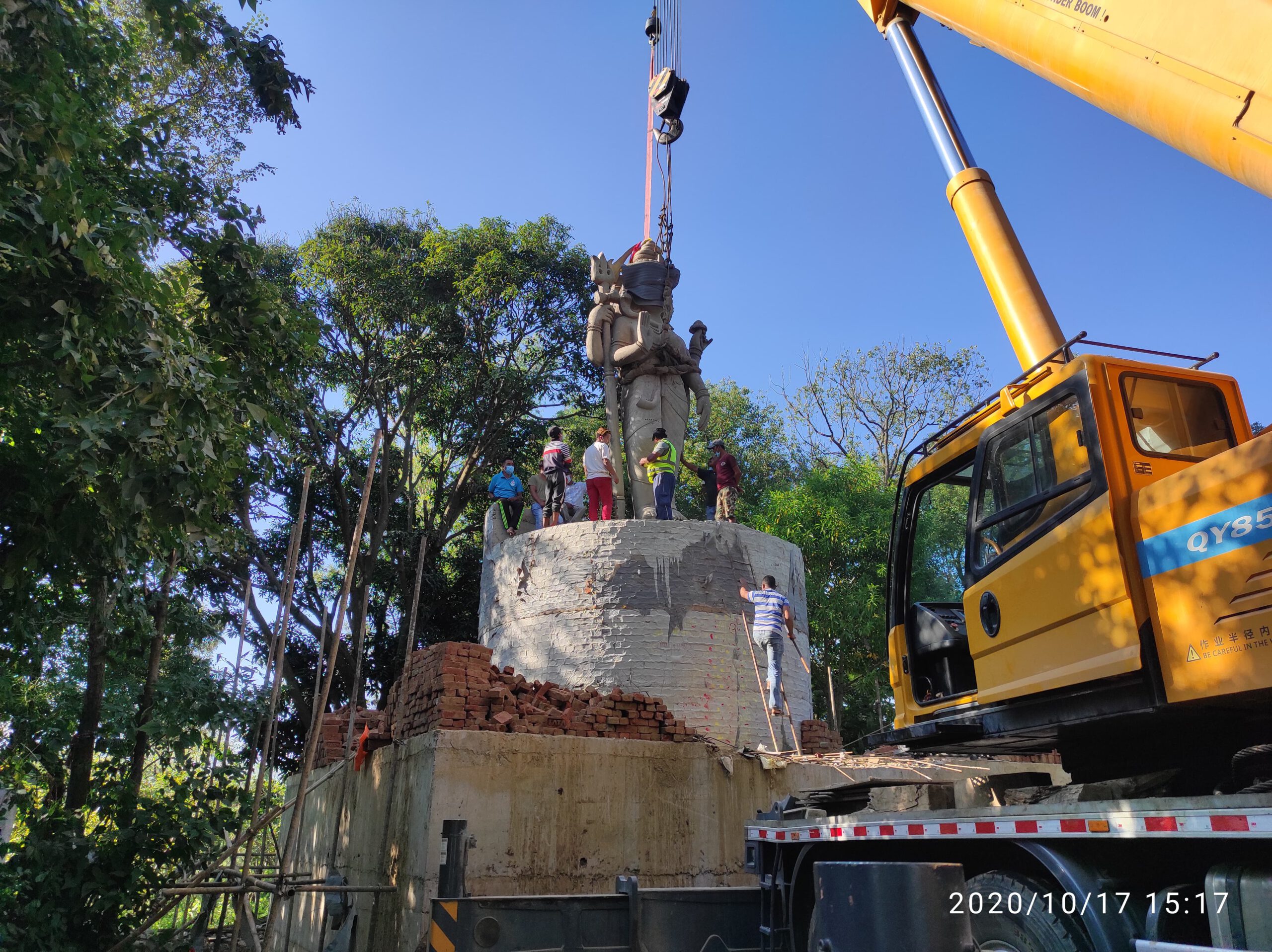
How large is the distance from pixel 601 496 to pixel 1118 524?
8.84 m

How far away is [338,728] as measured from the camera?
10.6 metres

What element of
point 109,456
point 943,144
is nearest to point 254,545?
point 109,456

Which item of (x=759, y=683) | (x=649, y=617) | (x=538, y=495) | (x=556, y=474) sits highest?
(x=538, y=495)

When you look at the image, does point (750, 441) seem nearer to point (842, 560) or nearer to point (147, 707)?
point (842, 560)

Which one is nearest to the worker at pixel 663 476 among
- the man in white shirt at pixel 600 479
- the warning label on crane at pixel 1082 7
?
the man in white shirt at pixel 600 479

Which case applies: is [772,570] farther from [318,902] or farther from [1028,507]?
[1028,507]

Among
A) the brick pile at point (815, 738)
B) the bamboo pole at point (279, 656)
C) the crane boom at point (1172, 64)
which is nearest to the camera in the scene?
the crane boom at point (1172, 64)

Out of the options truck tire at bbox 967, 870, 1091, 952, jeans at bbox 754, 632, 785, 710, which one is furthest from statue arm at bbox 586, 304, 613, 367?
truck tire at bbox 967, 870, 1091, 952

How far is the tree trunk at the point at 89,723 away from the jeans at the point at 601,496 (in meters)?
5.90

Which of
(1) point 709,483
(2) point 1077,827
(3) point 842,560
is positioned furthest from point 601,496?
(3) point 842,560

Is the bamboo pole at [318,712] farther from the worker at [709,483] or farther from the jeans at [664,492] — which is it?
the worker at [709,483]

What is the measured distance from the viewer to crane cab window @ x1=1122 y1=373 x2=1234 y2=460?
403cm

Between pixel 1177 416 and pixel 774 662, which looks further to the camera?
pixel 774 662

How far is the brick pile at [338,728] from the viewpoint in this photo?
931cm
